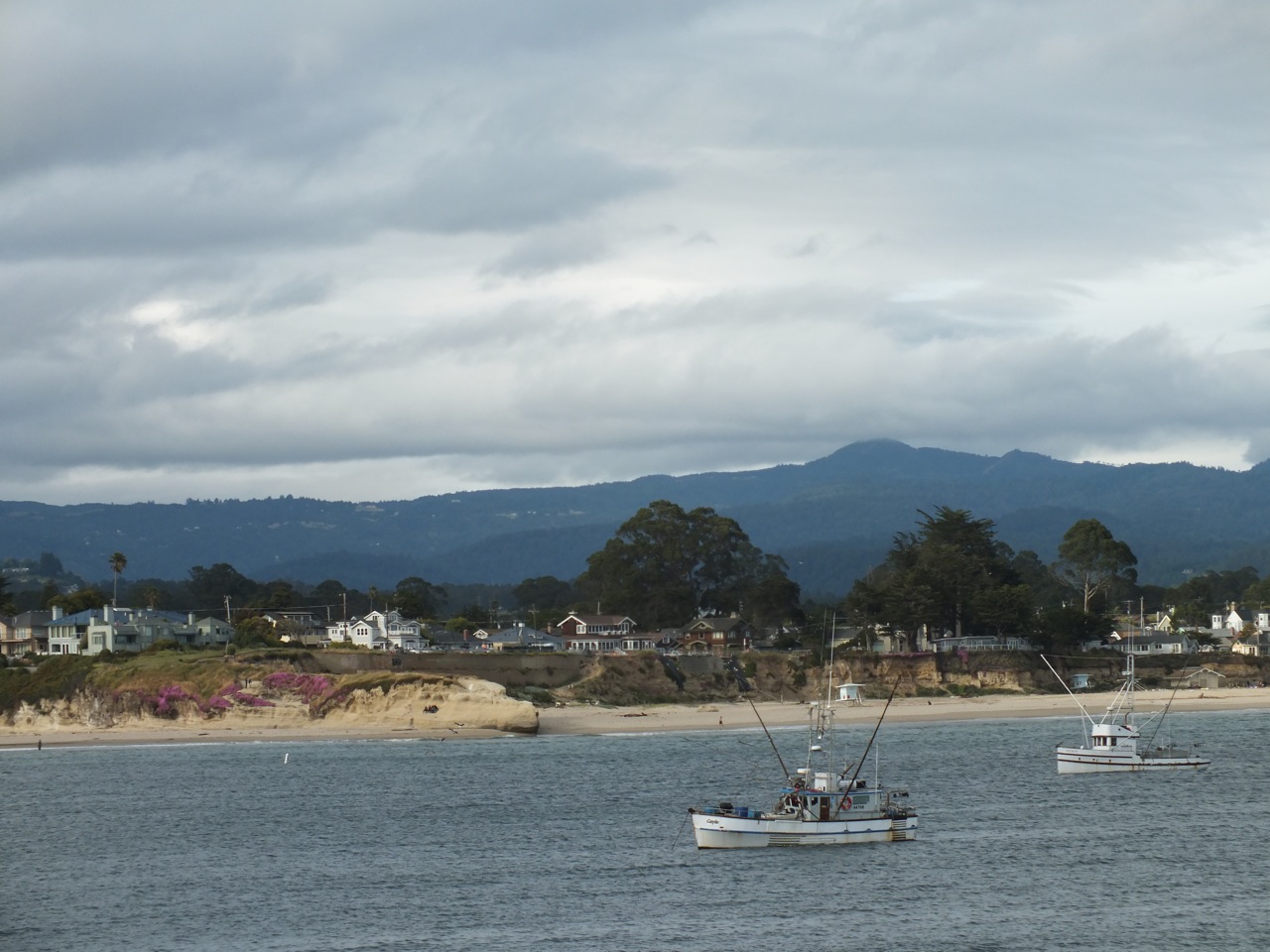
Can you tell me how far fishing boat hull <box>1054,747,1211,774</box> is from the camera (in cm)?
8519

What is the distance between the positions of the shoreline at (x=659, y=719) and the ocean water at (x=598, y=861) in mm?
14514

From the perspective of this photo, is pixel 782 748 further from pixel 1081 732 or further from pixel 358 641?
pixel 358 641

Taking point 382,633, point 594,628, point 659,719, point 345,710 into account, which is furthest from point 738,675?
point 594,628

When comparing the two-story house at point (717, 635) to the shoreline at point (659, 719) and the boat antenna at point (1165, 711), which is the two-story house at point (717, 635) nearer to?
the shoreline at point (659, 719)

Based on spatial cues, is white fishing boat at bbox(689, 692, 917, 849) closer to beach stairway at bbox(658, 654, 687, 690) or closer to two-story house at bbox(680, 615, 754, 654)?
beach stairway at bbox(658, 654, 687, 690)

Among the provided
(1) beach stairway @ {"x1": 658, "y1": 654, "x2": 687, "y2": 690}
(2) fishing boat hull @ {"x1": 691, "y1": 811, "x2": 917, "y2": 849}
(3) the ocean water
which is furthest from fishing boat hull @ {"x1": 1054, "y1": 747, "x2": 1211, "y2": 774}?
(1) beach stairway @ {"x1": 658, "y1": 654, "x2": 687, "y2": 690}

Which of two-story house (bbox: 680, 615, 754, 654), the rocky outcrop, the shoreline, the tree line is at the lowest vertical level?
the shoreline

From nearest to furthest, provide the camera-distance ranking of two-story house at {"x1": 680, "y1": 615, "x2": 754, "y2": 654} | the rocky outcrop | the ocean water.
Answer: the ocean water
the rocky outcrop
two-story house at {"x1": 680, "y1": 615, "x2": 754, "y2": 654}

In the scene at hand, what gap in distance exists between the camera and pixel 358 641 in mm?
161250

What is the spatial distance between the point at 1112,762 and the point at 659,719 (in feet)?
139

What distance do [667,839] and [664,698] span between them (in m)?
72.2

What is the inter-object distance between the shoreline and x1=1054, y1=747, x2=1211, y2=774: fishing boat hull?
22.6 meters

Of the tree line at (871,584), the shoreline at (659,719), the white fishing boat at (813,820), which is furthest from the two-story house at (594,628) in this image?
the white fishing boat at (813,820)

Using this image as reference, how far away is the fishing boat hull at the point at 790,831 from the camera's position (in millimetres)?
59031
